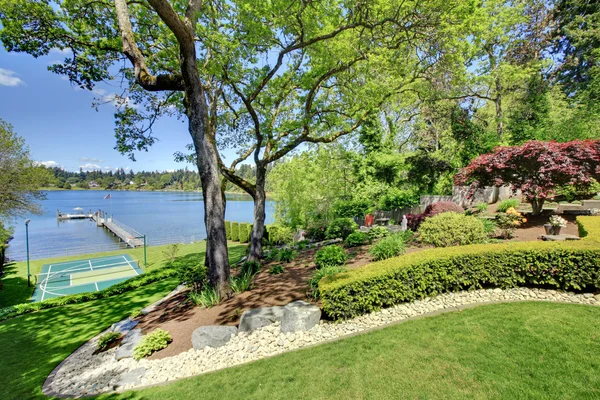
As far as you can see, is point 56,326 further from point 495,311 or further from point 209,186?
point 495,311

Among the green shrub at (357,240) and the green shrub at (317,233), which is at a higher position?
the green shrub at (357,240)

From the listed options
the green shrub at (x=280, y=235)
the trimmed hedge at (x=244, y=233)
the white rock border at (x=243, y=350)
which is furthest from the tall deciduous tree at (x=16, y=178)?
the white rock border at (x=243, y=350)

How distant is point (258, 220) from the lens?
1045 centimetres

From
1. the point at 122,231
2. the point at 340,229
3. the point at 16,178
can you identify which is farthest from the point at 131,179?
the point at 340,229

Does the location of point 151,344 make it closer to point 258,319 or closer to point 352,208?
point 258,319

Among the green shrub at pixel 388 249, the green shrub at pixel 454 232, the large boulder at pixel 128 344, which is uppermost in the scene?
the green shrub at pixel 454 232

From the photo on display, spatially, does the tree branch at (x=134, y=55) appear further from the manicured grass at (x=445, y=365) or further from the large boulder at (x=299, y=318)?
the manicured grass at (x=445, y=365)

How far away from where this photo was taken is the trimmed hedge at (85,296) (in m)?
8.64

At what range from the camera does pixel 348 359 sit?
3.93m

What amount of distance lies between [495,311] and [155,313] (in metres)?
7.69

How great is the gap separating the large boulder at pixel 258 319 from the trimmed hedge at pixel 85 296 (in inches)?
297

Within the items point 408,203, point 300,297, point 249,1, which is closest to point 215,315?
point 300,297

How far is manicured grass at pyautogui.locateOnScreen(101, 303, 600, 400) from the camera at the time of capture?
10.1ft

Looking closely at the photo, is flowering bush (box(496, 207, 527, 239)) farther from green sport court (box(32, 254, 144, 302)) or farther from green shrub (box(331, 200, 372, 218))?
green sport court (box(32, 254, 144, 302))
